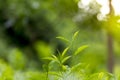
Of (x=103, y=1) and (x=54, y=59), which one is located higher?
(x=103, y=1)

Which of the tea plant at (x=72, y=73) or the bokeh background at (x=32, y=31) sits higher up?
the bokeh background at (x=32, y=31)

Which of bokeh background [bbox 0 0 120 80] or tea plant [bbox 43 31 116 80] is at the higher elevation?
bokeh background [bbox 0 0 120 80]

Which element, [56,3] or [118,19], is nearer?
[118,19]

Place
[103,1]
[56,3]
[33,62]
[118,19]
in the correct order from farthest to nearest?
[33,62] < [56,3] < [103,1] < [118,19]

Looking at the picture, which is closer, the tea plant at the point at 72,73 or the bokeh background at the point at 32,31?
the tea plant at the point at 72,73

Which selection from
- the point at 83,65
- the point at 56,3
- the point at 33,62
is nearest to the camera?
the point at 83,65

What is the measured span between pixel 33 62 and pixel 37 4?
0.69m

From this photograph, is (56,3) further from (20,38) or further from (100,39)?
(20,38)

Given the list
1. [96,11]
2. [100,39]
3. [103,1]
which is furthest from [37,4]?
[103,1]

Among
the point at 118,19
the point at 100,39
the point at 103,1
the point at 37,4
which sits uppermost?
the point at 37,4

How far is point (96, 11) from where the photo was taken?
1819 mm

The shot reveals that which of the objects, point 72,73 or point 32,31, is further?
point 32,31

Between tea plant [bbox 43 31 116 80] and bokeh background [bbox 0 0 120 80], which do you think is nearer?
tea plant [bbox 43 31 116 80]

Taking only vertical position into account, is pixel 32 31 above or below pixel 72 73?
above
